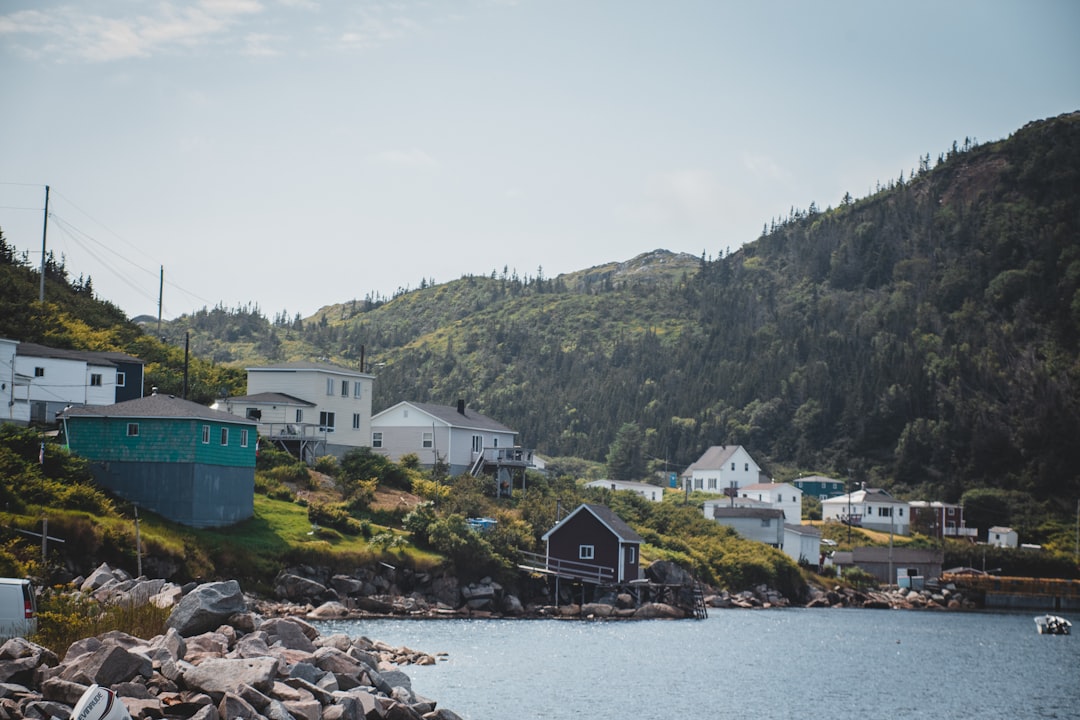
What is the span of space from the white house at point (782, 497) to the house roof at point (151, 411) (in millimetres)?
72627

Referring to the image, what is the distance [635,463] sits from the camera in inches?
5837

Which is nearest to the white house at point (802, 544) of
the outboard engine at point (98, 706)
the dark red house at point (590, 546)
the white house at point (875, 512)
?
the white house at point (875, 512)

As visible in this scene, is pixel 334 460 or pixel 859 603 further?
pixel 859 603

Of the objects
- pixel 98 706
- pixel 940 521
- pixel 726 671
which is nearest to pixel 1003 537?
pixel 940 521

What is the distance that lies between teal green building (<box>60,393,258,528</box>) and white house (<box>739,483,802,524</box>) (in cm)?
7305

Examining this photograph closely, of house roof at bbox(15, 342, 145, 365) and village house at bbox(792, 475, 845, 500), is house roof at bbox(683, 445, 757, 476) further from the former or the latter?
house roof at bbox(15, 342, 145, 365)

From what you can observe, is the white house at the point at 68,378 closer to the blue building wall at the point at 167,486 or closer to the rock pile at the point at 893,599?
the blue building wall at the point at 167,486

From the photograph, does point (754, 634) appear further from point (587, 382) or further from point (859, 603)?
point (587, 382)

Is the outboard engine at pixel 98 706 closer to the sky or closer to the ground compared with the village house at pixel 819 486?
closer to the ground

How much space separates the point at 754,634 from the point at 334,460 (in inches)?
1016

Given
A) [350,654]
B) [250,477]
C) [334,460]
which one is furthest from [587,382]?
[350,654]

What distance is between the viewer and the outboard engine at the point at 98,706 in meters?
17.6

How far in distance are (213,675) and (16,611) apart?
4.19 m

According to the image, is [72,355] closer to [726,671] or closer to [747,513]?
[726,671]
